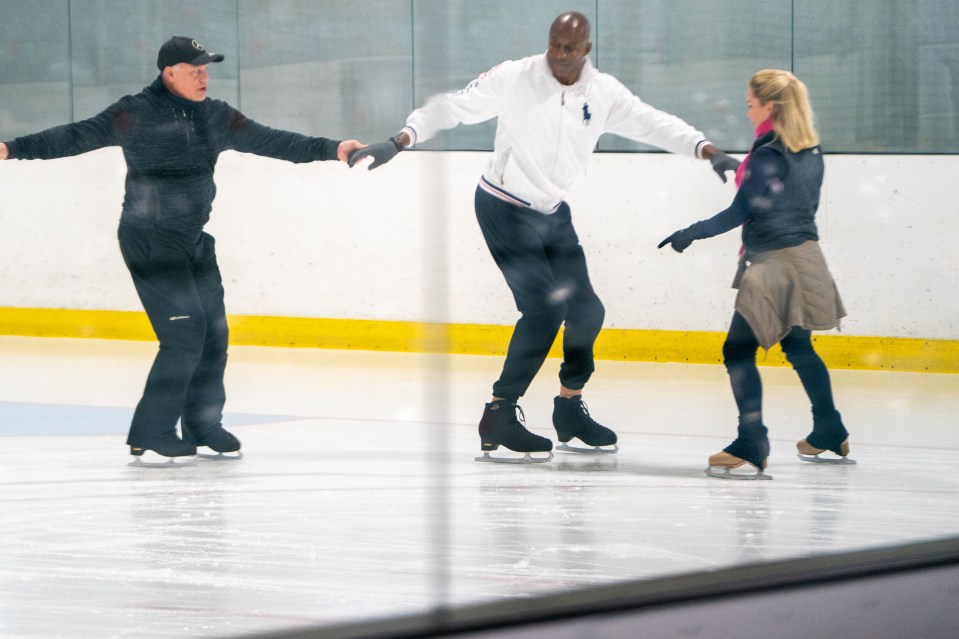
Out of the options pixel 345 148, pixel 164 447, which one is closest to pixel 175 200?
pixel 345 148

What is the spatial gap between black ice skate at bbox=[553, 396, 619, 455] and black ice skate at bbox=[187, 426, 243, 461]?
0.77m

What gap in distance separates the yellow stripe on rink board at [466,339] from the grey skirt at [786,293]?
1.89 metres

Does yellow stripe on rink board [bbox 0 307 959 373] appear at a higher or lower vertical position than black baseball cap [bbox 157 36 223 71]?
lower

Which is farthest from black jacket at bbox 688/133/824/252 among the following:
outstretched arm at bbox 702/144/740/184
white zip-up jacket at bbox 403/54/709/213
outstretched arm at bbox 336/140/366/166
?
outstretched arm at bbox 336/140/366/166

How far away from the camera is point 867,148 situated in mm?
4727

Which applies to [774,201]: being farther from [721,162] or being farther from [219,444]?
[219,444]

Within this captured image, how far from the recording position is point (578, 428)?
3227 millimetres

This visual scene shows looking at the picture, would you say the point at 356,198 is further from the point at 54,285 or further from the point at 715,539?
the point at 715,539

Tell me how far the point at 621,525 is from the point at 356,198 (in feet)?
9.91

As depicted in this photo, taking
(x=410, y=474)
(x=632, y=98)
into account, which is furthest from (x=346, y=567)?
(x=632, y=98)

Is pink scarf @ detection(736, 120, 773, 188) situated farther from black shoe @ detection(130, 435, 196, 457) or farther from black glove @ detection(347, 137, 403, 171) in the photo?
black shoe @ detection(130, 435, 196, 457)

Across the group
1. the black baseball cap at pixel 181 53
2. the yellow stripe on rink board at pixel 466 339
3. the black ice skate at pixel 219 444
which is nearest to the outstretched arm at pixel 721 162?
the black baseball cap at pixel 181 53

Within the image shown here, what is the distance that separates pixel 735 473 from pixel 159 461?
1.29 metres

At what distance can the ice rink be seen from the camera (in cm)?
176
